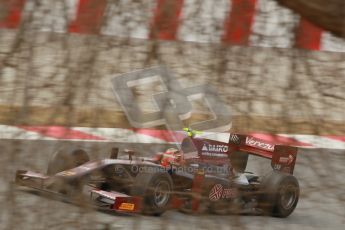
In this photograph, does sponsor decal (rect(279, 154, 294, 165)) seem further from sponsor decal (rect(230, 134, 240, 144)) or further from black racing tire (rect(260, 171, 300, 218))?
sponsor decal (rect(230, 134, 240, 144))

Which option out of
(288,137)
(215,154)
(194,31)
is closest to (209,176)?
(215,154)

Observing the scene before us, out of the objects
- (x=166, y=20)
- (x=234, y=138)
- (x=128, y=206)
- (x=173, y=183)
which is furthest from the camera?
(x=173, y=183)

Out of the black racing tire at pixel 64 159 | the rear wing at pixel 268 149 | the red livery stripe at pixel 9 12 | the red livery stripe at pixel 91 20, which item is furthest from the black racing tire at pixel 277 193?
the red livery stripe at pixel 9 12

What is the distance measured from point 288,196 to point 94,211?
1.38m

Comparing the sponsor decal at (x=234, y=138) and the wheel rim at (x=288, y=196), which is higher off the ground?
the sponsor decal at (x=234, y=138)

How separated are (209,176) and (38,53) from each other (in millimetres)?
1885

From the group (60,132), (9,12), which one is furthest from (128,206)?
(9,12)

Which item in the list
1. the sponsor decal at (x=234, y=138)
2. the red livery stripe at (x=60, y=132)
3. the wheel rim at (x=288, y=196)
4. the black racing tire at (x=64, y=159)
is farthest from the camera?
the wheel rim at (x=288, y=196)

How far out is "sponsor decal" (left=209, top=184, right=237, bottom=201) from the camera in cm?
530

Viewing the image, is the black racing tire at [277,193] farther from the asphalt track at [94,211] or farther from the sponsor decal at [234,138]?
the sponsor decal at [234,138]

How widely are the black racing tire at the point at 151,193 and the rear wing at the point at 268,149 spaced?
506 millimetres

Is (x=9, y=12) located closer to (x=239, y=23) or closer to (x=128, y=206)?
(x=239, y=23)

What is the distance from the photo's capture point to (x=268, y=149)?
6.52 meters

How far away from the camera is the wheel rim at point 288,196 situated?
5805 millimetres
